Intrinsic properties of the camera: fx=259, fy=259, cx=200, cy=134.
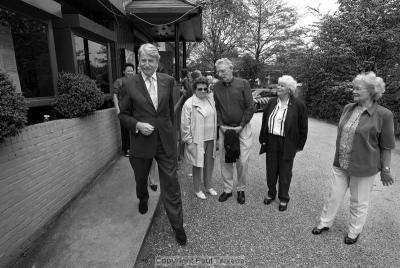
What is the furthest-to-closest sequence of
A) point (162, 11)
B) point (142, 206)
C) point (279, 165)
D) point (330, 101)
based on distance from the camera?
point (330, 101) < point (162, 11) < point (279, 165) < point (142, 206)

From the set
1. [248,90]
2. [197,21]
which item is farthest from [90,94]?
[197,21]

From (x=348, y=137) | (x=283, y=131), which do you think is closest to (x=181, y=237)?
(x=283, y=131)

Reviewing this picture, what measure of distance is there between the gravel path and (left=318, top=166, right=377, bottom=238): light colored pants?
0.74 ft

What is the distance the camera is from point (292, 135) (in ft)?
11.0

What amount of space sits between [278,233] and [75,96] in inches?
126

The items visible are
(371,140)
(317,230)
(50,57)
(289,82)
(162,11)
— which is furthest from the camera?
Answer: (162,11)

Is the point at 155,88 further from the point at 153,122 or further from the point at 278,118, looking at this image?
the point at 278,118

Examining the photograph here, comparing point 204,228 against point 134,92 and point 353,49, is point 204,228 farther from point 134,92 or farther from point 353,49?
point 353,49

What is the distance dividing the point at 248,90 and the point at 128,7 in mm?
4630

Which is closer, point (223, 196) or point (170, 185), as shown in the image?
point (170, 185)

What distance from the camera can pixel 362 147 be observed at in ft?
8.62

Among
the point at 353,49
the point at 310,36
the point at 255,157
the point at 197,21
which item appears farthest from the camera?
the point at 310,36

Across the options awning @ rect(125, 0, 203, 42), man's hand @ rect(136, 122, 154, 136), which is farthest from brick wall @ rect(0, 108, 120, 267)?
awning @ rect(125, 0, 203, 42)

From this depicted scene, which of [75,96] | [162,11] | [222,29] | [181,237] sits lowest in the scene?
[181,237]
